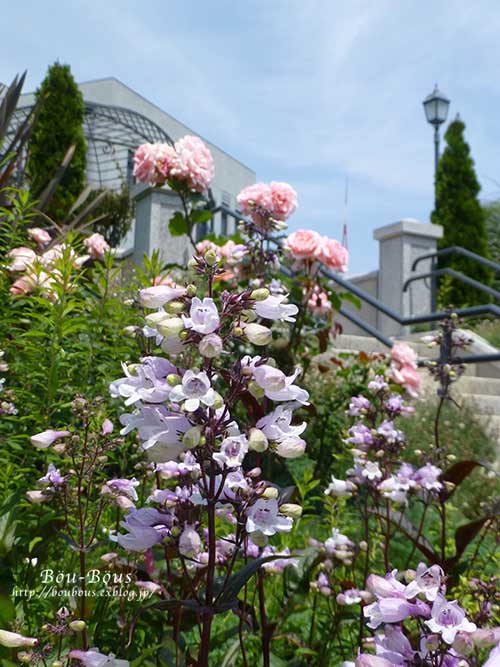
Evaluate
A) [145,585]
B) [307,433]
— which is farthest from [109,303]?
[307,433]

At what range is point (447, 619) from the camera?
923mm

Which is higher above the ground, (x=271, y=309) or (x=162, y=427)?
(x=271, y=309)

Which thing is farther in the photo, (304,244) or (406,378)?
(406,378)

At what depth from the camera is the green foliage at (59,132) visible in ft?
43.4

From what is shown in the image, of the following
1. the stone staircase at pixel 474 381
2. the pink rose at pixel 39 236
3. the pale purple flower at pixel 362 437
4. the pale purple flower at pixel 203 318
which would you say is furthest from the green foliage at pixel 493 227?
the pale purple flower at pixel 203 318

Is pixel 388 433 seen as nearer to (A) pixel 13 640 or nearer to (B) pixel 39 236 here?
(A) pixel 13 640

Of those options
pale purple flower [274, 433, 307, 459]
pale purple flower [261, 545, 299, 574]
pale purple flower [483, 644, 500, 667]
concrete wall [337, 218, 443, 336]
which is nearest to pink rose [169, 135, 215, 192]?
pale purple flower [261, 545, 299, 574]

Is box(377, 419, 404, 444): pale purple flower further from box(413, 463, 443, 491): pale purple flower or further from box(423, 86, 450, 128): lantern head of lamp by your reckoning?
box(423, 86, 450, 128): lantern head of lamp

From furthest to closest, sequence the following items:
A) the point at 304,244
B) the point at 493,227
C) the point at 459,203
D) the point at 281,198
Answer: the point at 493,227 < the point at 459,203 < the point at 304,244 < the point at 281,198

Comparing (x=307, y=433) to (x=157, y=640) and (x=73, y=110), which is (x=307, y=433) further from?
(x=73, y=110)

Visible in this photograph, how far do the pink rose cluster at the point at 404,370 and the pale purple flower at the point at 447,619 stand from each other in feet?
11.5

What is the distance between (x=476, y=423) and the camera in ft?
19.6

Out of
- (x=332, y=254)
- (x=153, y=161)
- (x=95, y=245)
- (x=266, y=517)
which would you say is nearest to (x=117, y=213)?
(x=95, y=245)

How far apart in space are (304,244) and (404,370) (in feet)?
3.58
